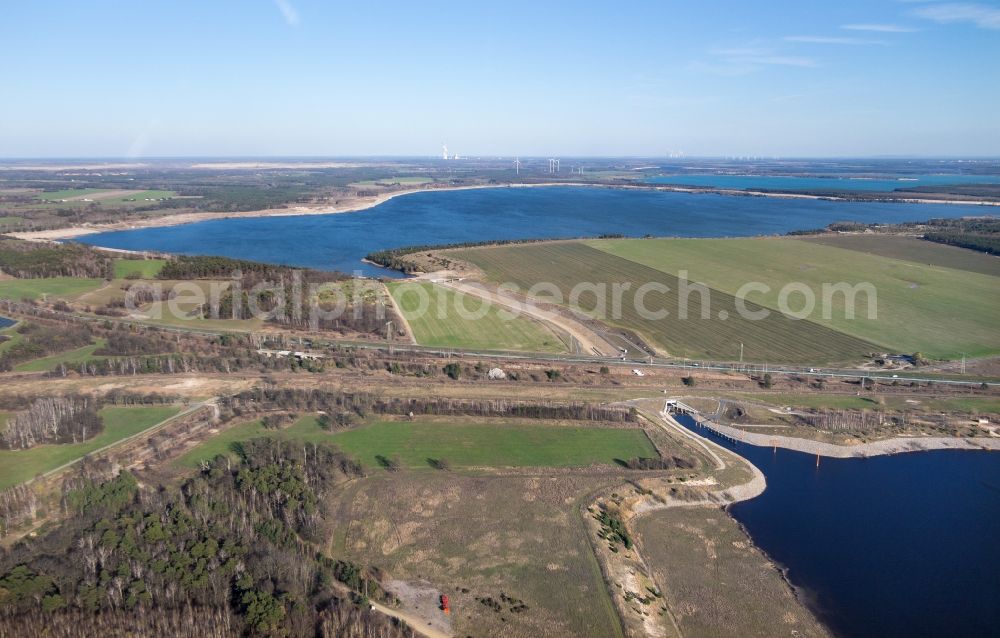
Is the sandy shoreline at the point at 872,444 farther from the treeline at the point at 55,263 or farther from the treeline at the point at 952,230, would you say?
→ the treeline at the point at 55,263

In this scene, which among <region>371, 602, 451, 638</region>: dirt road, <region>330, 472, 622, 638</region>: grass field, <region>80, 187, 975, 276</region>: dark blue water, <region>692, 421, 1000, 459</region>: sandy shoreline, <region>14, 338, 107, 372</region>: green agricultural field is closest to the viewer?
<region>371, 602, 451, 638</region>: dirt road

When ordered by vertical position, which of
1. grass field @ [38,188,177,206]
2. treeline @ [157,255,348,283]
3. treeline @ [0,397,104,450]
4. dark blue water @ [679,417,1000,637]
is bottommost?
dark blue water @ [679,417,1000,637]

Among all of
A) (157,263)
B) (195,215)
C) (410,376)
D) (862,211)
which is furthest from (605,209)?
(410,376)

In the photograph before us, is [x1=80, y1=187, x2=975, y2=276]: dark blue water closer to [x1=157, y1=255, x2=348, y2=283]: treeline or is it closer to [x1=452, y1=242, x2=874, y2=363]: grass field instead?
[x1=157, y1=255, x2=348, y2=283]: treeline

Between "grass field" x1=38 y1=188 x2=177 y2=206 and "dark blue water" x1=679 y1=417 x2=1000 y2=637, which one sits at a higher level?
"grass field" x1=38 y1=188 x2=177 y2=206

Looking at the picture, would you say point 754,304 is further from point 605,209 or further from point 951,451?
point 605,209

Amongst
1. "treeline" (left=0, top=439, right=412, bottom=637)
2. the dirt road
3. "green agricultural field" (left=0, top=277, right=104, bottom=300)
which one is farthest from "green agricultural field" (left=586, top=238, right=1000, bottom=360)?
"green agricultural field" (left=0, top=277, right=104, bottom=300)
